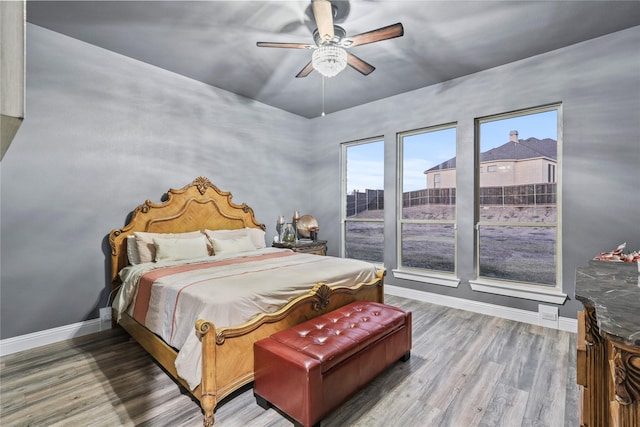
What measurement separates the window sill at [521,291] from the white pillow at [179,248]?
321 centimetres

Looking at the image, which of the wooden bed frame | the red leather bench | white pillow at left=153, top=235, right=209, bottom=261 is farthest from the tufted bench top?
white pillow at left=153, top=235, right=209, bottom=261

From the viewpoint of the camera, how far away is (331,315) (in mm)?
2414

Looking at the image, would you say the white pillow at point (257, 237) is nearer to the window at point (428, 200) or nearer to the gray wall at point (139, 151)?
the gray wall at point (139, 151)

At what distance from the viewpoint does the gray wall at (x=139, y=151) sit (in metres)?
2.86

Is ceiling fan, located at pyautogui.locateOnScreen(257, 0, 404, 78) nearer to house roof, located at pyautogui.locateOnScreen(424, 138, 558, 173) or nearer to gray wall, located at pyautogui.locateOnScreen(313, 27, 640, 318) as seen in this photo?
gray wall, located at pyautogui.locateOnScreen(313, 27, 640, 318)

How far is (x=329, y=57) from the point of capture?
8.04ft

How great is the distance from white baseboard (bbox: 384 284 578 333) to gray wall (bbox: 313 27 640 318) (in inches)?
2.5

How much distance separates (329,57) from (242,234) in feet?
8.21

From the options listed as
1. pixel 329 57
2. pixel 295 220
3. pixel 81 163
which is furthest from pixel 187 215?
pixel 329 57

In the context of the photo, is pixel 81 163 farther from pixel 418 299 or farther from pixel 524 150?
pixel 524 150

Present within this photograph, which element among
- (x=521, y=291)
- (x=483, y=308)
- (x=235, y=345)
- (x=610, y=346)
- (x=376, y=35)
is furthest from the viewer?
(x=483, y=308)

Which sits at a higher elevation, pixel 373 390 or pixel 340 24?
pixel 340 24

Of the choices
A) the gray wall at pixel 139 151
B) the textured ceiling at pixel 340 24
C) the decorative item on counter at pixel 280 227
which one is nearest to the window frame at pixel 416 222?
the gray wall at pixel 139 151

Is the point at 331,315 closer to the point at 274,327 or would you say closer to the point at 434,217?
the point at 274,327
